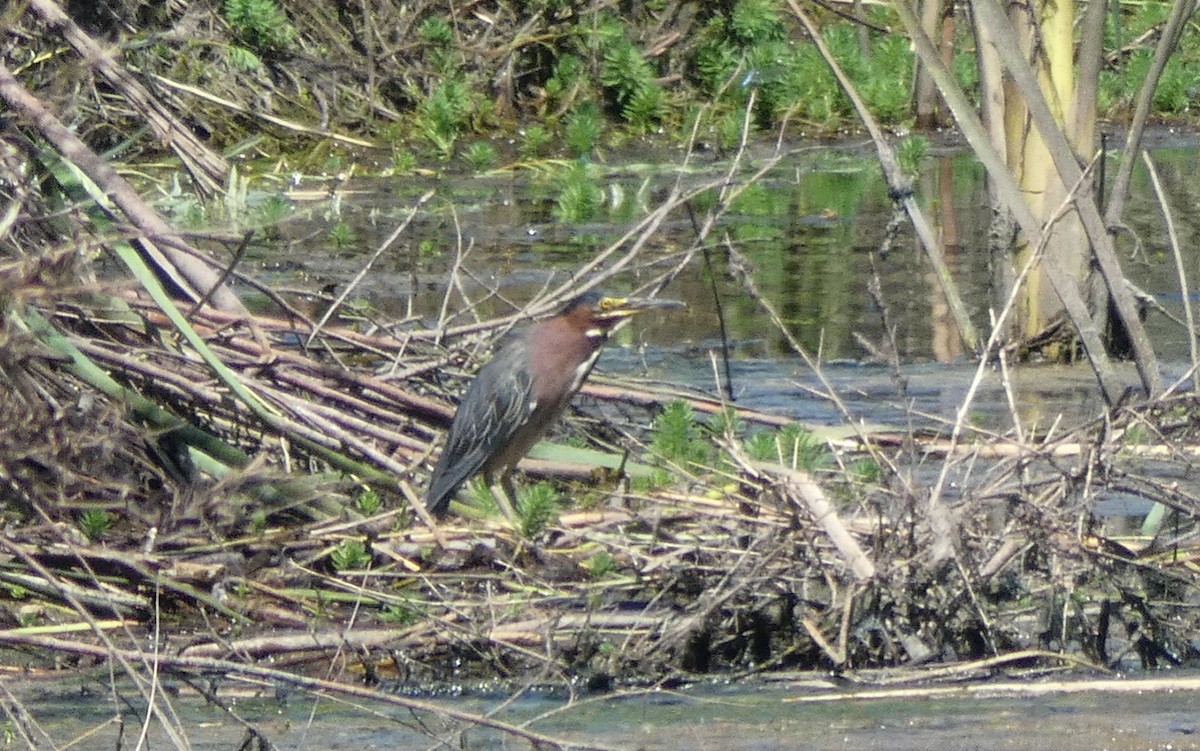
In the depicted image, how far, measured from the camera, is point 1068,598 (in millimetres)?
4535

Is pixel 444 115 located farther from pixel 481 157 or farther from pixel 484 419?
pixel 484 419

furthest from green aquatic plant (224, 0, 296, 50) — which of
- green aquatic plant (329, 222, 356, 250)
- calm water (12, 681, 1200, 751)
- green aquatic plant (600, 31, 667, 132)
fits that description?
calm water (12, 681, 1200, 751)

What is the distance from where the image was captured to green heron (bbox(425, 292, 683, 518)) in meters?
5.83

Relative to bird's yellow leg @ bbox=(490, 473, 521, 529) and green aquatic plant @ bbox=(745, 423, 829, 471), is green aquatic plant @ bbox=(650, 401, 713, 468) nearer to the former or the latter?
green aquatic plant @ bbox=(745, 423, 829, 471)

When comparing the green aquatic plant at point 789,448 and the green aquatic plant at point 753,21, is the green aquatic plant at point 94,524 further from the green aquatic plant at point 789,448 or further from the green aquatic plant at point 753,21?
the green aquatic plant at point 753,21

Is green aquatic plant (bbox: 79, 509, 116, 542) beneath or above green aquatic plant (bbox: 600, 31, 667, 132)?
beneath

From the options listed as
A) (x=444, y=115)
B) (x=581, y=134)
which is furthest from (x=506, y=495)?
(x=444, y=115)

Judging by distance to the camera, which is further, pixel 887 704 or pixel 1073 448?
pixel 1073 448

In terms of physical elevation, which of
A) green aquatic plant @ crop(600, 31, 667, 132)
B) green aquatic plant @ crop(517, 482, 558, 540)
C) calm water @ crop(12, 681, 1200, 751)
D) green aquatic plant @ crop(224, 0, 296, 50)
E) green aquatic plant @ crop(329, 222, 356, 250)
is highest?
green aquatic plant @ crop(224, 0, 296, 50)

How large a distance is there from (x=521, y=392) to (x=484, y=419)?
8.8 inches

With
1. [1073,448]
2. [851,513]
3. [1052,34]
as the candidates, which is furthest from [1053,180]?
[851,513]

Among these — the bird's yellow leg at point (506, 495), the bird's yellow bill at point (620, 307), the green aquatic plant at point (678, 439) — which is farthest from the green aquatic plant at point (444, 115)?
the green aquatic plant at point (678, 439)

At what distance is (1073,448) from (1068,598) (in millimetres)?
1360

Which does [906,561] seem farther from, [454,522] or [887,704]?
[454,522]
